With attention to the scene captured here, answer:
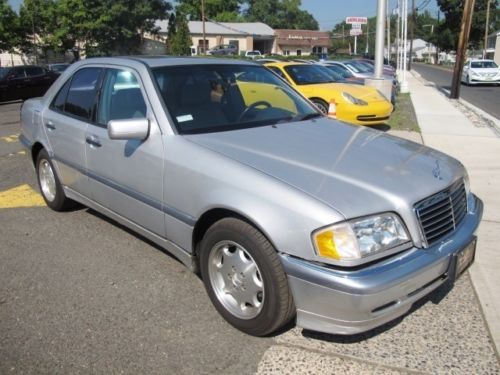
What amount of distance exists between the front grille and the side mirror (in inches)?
71.5

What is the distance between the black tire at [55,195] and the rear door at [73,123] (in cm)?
16

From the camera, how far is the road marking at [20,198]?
5.55m

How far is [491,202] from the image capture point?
544 cm

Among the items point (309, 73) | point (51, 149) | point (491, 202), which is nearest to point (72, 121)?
point (51, 149)

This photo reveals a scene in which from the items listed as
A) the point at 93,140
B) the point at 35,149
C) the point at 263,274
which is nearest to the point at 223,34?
the point at 35,149

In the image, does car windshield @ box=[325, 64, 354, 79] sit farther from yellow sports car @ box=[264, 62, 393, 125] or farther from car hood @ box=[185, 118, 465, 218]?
car hood @ box=[185, 118, 465, 218]

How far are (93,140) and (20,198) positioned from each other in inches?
91.6

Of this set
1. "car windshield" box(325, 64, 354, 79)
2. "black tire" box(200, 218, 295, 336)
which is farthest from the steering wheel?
"car windshield" box(325, 64, 354, 79)

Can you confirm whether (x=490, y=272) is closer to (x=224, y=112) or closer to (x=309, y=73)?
(x=224, y=112)

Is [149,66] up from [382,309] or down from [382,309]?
up

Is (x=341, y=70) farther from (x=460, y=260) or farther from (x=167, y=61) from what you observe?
(x=460, y=260)

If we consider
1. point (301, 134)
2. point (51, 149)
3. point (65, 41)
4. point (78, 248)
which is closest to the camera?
point (301, 134)

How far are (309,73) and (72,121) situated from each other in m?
7.46

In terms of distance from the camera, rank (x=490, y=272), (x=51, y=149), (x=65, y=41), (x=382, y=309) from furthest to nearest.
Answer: (x=65, y=41)
(x=51, y=149)
(x=490, y=272)
(x=382, y=309)
